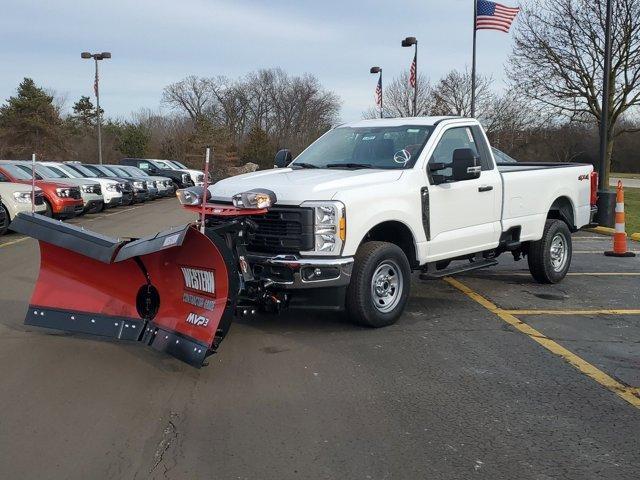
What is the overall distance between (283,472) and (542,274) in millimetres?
6195

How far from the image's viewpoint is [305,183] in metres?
6.15

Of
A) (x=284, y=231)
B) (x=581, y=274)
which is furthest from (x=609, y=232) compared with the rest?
(x=284, y=231)

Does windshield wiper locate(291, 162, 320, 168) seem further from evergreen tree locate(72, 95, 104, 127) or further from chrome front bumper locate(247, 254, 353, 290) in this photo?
evergreen tree locate(72, 95, 104, 127)

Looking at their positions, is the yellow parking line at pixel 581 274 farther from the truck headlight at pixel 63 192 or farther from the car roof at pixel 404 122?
the truck headlight at pixel 63 192

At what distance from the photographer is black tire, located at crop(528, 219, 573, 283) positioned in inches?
340

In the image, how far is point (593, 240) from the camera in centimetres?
1386

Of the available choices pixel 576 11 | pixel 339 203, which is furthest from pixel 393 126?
pixel 576 11

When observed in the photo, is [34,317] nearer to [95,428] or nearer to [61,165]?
[95,428]

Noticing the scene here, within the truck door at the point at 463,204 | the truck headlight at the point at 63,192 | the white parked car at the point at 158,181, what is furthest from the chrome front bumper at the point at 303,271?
the white parked car at the point at 158,181

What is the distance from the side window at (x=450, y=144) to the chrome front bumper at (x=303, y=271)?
1.92m

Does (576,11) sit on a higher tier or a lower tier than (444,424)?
higher

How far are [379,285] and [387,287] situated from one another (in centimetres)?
15

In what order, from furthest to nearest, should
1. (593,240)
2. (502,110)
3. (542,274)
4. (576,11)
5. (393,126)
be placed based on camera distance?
(502,110), (576,11), (593,240), (542,274), (393,126)

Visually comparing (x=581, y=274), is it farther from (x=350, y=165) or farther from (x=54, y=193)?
(x=54, y=193)
